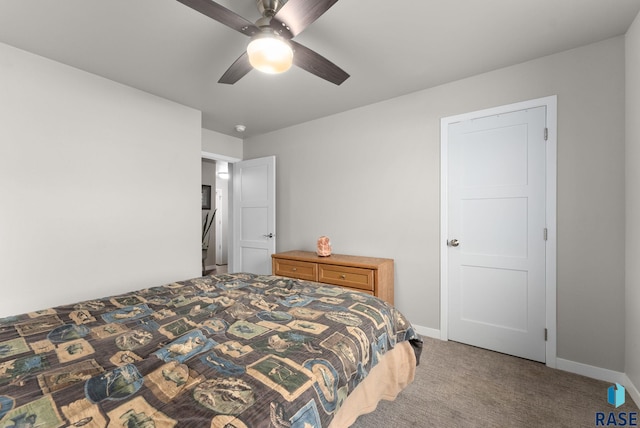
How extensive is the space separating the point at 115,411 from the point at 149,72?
270 cm

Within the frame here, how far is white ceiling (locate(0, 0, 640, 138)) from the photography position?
1.78 metres

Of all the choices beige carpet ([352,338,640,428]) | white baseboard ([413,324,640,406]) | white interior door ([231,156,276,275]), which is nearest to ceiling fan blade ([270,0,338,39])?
beige carpet ([352,338,640,428])

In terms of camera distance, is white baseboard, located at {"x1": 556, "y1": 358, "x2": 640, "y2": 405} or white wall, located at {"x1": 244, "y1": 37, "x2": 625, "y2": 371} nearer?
white baseboard, located at {"x1": 556, "y1": 358, "x2": 640, "y2": 405}

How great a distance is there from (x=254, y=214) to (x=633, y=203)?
12.8ft

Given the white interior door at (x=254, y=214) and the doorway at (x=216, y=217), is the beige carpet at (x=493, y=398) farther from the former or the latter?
the doorway at (x=216, y=217)

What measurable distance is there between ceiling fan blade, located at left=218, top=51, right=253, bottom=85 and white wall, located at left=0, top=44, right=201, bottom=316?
146cm

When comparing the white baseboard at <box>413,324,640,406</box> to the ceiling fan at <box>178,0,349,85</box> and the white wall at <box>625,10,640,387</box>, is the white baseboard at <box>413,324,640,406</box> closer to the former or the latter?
the white wall at <box>625,10,640,387</box>

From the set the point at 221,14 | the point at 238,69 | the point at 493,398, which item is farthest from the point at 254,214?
the point at 493,398

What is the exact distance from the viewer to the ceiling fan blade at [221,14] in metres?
1.36

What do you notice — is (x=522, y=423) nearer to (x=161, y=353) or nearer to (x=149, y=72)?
(x=161, y=353)

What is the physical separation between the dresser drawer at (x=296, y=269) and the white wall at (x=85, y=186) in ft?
3.31

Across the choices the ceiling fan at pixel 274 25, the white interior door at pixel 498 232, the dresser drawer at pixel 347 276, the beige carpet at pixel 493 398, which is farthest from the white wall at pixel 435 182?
the ceiling fan at pixel 274 25

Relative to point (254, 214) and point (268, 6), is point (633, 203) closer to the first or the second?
point (268, 6)

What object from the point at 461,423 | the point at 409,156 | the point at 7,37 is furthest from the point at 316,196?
the point at 7,37
